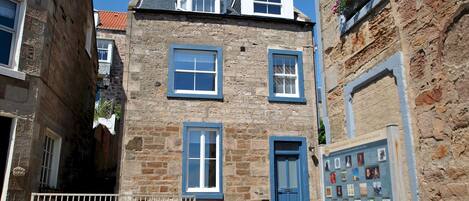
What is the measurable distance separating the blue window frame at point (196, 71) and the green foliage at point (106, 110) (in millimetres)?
10387

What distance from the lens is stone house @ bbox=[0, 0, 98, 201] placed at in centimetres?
761

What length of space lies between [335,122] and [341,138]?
1.00 ft

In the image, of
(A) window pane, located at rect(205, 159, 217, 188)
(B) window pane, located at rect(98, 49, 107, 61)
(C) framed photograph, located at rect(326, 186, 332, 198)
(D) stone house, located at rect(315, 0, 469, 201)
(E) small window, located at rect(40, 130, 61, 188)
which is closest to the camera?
(D) stone house, located at rect(315, 0, 469, 201)

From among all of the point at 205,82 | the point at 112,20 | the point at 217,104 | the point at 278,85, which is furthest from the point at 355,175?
the point at 112,20

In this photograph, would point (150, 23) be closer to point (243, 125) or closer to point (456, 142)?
point (243, 125)

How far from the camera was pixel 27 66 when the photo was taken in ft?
26.5

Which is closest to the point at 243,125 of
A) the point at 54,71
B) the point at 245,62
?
the point at 245,62

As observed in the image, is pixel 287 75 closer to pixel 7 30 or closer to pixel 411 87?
pixel 7 30

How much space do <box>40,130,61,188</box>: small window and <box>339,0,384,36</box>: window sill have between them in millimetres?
7008

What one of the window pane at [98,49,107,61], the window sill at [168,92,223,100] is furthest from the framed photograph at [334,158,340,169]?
the window pane at [98,49,107,61]

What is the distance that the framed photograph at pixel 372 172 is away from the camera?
14.6 feet

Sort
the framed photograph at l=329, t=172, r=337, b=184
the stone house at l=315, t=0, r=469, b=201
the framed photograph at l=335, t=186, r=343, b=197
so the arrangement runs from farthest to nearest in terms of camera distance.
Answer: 1. the framed photograph at l=329, t=172, r=337, b=184
2. the framed photograph at l=335, t=186, r=343, b=197
3. the stone house at l=315, t=0, r=469, b=201

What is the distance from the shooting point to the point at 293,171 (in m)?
12.6

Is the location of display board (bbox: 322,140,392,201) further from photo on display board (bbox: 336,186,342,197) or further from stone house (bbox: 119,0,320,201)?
stone house (bbox: 119,0,320,201)
